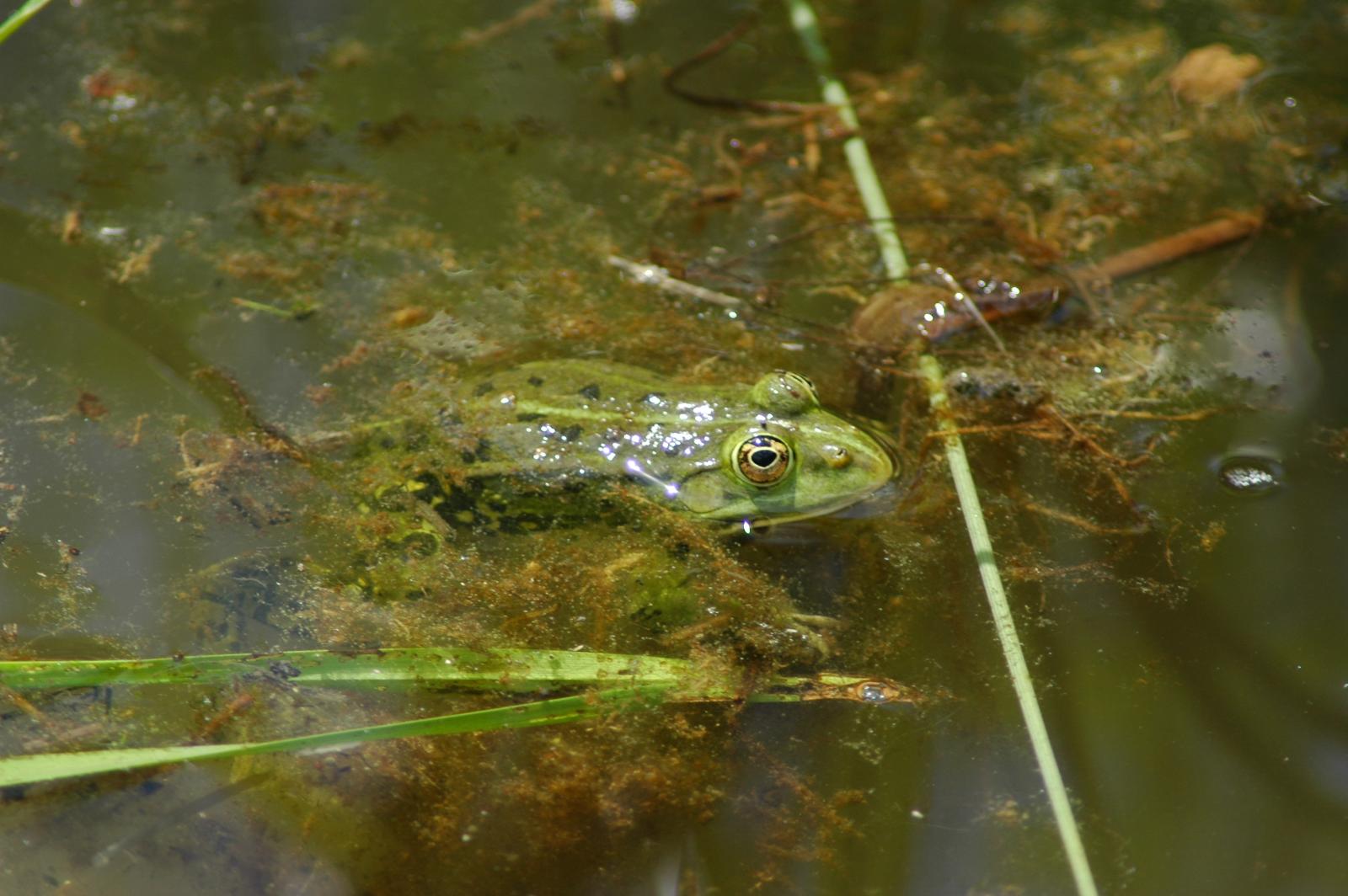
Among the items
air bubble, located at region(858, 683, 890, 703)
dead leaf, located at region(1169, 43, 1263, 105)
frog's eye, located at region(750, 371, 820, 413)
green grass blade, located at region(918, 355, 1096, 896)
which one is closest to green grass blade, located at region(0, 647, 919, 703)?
air bubble, located at region(858, 683, 890, 703)

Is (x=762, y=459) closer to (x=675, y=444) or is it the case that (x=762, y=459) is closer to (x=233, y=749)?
(x=675, y=444)

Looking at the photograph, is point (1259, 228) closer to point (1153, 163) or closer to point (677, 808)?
point (1153, 163)

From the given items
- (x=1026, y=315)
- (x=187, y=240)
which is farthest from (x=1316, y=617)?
(x=187, y=240)

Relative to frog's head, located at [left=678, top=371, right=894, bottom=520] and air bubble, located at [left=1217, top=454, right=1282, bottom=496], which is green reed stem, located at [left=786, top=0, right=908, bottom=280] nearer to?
frog's head, located at [left=678, top=371, right=894, bottom=520]

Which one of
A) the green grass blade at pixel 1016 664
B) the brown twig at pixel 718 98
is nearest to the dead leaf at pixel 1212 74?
the brown twig at pixel 718 98

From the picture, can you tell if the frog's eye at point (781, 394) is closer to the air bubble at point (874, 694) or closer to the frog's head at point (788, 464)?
the frog's head at point (788, 464)
